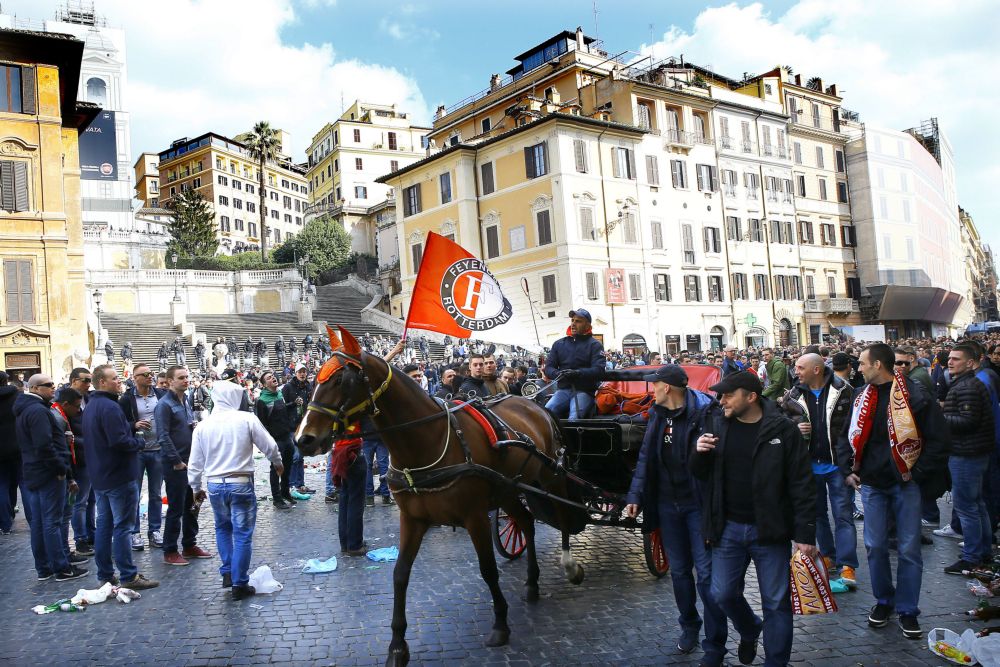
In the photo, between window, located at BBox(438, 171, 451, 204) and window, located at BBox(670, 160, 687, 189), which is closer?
window, located at BBox(670, 160, 687, 189)

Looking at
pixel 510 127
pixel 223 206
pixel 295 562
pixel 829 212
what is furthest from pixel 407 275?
pixel 223 206

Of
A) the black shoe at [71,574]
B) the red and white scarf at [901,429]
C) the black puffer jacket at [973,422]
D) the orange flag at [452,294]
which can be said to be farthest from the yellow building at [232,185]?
the red and white scarf at [901,429]

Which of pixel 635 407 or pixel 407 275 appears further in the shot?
pixel 407 275

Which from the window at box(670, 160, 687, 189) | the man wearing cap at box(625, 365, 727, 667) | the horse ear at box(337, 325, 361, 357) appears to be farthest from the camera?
the window at box(670, 160, 687, 189)

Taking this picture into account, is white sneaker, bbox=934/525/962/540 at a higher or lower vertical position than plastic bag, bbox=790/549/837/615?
lower

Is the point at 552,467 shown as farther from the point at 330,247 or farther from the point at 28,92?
the point at 330,247

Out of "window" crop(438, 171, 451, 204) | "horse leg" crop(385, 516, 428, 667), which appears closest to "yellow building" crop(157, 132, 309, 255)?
"window" crop(438, 171, 451, 204)

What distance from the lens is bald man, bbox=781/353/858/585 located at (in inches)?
247

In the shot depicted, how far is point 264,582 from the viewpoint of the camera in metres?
6.79

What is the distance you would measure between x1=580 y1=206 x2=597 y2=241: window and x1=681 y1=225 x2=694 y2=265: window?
652 cm

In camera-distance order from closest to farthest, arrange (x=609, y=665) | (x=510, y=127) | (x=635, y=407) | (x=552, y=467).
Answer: (x=609, y=665)
(x=552, y=467)
(x=635, y=407)
(x=510, y=127)

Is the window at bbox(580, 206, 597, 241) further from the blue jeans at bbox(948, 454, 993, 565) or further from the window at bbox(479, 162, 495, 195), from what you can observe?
the blue jeans at bbox(948, 454, 993, 565)

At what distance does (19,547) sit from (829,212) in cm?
5090

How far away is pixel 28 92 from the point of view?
26.8 m
